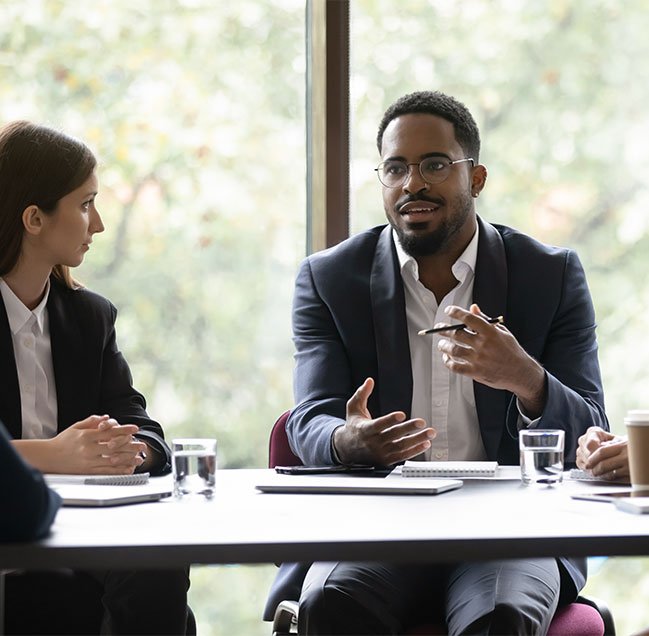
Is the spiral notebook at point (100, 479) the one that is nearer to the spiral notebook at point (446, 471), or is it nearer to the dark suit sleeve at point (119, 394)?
the dark suit sleeve at point (119, 394)

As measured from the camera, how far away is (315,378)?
226 centimetres

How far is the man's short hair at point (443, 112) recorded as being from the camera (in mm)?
2559

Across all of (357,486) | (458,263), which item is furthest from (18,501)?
(458,263)

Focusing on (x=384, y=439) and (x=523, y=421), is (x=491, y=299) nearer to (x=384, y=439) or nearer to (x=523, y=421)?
(x=523, y=421)

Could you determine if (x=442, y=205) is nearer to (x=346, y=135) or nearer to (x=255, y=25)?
(x=346, y=135)

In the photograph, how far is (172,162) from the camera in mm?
3096

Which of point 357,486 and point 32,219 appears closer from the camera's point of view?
point 357,486

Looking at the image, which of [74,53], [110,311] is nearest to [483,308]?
[110,311]

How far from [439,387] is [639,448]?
2.63 ft

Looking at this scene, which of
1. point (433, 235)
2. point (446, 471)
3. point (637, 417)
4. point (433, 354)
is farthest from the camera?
point (433, 235)

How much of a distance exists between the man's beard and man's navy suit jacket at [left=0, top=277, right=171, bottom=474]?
31.6 inches

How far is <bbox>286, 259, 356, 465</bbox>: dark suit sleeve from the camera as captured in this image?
2.06 metres

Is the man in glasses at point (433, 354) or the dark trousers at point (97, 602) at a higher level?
the man in glasses at point (433, 354)

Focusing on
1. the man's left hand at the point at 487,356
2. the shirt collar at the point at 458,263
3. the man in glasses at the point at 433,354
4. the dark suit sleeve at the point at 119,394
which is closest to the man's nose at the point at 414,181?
the man in glasses at the point at 433,354
